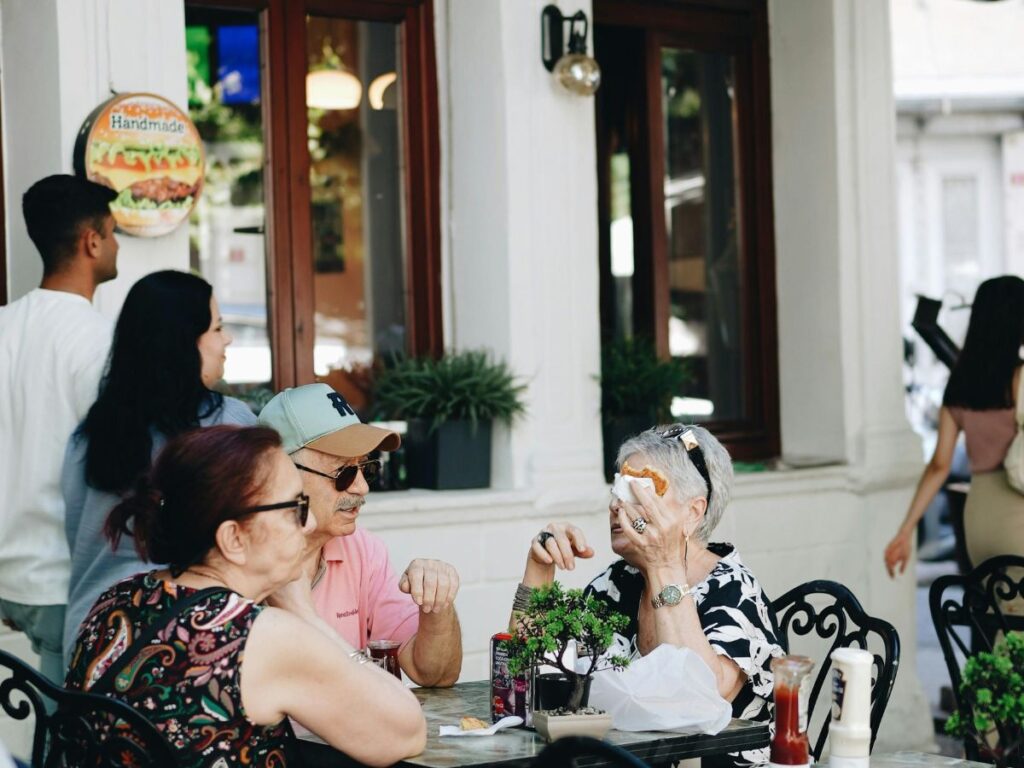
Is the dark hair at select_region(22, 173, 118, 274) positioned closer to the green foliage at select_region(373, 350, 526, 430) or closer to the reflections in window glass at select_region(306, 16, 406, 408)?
the green foliage at select_region(373, 350, 526, 430)

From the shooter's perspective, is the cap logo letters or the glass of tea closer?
the glass of tea

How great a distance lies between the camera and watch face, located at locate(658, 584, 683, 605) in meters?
3.00

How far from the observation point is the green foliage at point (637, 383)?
551 cm

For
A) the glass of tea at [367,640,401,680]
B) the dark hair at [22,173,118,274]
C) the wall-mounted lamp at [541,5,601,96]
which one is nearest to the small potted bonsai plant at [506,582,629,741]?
the glass of tea at [367,640,401,680]

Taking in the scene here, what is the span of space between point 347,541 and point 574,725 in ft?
3.02

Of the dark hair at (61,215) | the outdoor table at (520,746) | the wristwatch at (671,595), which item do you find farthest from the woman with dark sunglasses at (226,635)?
the dark hair at (61,215)

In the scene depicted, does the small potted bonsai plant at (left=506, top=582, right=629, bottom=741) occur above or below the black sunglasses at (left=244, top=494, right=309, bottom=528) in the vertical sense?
below

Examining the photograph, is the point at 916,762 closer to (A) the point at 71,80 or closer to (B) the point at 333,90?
(A) the point at 71,80

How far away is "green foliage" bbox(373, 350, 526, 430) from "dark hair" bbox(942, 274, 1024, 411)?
1656 millimetres

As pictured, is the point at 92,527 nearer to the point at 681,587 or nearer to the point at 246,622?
the point at 246,622

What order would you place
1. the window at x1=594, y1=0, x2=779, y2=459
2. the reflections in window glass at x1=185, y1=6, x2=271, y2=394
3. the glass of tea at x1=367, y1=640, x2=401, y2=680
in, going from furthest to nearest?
the window at x1=594, y1=0, x2=779, y2=459, the reflections in window glass at x1=185, y1=6, x2=271, y2=394, the glass of tea at x1=367, y1=640, x2=401, y2=680

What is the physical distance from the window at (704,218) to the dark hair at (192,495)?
397cm

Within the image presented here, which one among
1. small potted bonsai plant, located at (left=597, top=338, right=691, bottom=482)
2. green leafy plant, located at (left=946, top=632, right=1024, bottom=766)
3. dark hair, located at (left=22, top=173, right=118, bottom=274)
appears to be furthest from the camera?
small potted bonsai plant, located at (left=597, top=338, right=691, bottom=482)

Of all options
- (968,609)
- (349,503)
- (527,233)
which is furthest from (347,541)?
(527,233)
